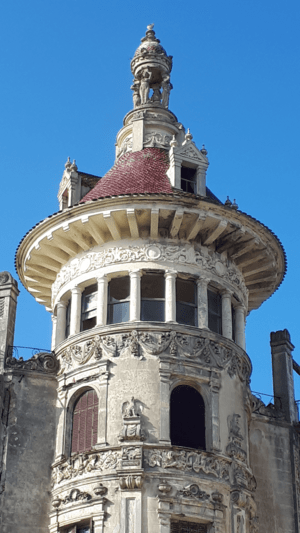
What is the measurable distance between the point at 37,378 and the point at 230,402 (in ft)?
22.0

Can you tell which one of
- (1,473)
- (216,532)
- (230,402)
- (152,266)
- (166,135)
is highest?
(166,135)

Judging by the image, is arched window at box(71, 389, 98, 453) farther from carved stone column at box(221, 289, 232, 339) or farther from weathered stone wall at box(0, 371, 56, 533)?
carved stone column at box(221, 289, 232, 339)

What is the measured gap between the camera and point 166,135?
3972 centimetres

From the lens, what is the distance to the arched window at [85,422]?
31594 millimetres

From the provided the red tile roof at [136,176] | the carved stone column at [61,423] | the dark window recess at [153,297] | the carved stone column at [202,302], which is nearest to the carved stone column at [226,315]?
the carved stone column at [202,302]

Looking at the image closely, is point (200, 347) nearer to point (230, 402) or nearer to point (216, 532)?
point (230, 402)

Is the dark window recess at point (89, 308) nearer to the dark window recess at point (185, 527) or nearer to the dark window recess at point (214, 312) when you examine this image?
the dark window recess at point (214, 312)

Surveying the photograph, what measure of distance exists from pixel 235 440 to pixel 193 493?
9.15ft

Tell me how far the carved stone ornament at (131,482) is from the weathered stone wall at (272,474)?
21.1ft

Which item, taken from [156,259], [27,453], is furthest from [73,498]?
[156,259]

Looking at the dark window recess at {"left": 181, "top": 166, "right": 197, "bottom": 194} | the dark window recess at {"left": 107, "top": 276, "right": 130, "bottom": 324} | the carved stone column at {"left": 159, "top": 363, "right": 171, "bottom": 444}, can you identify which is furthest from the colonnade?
the dark window recess at {"left": 181, "top": 166, "right": 197, "bottom": 194}

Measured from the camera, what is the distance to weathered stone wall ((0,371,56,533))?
31.4m

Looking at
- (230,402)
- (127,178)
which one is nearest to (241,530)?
(230,402)

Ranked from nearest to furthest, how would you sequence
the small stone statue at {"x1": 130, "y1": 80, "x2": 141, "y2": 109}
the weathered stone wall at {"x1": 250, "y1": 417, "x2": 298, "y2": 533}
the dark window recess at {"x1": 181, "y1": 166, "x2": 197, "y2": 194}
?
the weathered stone wall at {"x1": 250, "y1": 417, "x2": 298, "y2": 533} < the dark window recess at {"x1": 181, "y1": 166, "x2": 197, "y2": 194} < the small stone statue at {"x1": 130, "y1": 80, "x2": 141, "y2": 109}
